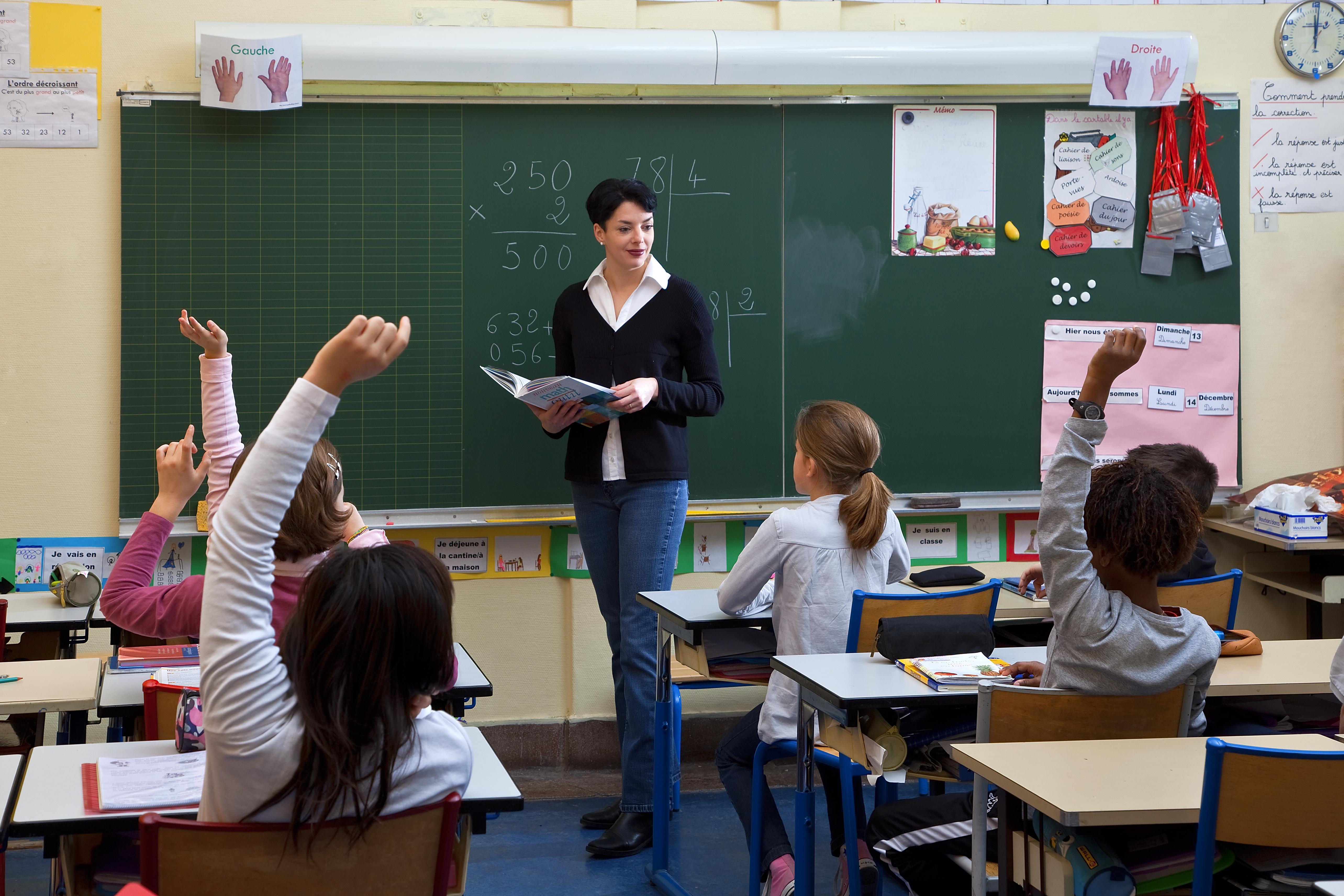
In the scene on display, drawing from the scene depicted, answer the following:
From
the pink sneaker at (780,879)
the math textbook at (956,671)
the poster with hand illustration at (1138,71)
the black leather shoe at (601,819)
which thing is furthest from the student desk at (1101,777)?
the poster with hand illustration at (1138,71)

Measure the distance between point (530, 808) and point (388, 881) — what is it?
248cm

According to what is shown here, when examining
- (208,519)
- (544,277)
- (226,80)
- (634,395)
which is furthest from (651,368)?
(208,519)

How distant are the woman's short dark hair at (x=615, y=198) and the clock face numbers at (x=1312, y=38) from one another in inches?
98.3

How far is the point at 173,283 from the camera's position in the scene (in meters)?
3.78

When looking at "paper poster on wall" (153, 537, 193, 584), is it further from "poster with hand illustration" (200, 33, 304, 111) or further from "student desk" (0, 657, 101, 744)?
"poster with hand illustration" (200, 33, 304, 111)

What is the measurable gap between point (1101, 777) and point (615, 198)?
2.25 m

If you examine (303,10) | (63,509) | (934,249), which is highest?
(303,10)

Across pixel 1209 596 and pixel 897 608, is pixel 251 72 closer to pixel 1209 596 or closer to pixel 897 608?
pixel 897 608

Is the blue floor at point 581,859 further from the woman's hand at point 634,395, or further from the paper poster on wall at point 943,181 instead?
the paper poster on wall at point 943,181

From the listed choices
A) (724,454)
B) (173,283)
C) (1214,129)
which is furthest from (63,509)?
(1214,129)

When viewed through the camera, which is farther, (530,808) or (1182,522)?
(530,808)

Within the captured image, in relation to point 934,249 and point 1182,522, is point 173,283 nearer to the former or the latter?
point 934,249

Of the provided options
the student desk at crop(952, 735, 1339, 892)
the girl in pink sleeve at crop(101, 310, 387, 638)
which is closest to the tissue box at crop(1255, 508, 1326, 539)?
the student desk at crop(952, 735, 1339, 892)

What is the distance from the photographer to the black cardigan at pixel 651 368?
3.39 m
